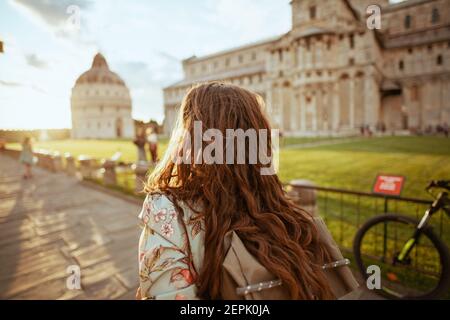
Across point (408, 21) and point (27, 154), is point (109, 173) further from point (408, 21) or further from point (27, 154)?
point (408, 21)

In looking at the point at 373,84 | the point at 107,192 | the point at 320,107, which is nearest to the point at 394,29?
the point at 373,84

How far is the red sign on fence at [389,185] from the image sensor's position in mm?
3340

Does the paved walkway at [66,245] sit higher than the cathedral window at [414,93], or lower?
lower

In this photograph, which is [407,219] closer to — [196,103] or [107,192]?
[196,103]

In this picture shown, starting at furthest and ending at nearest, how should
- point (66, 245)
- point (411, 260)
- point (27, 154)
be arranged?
point (27, 154) → point (66, 245) → point (411, 260)

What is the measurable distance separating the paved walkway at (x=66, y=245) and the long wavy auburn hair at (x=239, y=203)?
2.48 metres

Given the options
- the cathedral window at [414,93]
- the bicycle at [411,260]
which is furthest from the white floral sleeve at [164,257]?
the cathedral window at [414,93]

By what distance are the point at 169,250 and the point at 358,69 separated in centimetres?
4655

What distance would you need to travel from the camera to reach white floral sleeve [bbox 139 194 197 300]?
104 centimetres

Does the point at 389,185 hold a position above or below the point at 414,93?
below

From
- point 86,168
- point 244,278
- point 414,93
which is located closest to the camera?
point 244,278

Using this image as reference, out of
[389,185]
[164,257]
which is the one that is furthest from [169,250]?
[389,185]

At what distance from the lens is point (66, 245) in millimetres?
4312

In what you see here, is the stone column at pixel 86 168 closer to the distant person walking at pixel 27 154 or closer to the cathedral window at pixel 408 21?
the distant person walking at pixel 27 154
